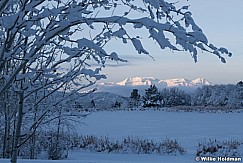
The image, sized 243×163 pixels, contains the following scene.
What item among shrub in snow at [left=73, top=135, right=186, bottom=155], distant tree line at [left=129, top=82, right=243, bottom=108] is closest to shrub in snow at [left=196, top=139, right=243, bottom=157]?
shrub in snow at [left=73, top=135, right=186, bottom=155]

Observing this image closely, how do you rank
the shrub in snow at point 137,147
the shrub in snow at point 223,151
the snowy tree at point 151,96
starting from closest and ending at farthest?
the shrub in snow at point 223,151 < the shrub in snow at point 137,147 < the snowy tree at point 151,96

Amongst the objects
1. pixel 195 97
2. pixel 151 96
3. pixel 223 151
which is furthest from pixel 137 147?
pixel 195 97

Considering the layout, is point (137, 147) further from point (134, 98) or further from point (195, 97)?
point (195, 97)

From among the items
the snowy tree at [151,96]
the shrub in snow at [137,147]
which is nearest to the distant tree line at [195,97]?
the snowy tree at [151,96]

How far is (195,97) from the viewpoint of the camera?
7806 cm

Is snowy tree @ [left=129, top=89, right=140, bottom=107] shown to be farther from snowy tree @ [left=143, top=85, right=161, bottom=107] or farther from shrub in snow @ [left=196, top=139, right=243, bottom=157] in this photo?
shrub in snow @ [left=196, top=139, right=243, bottom=157]

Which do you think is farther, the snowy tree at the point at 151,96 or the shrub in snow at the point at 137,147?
the snowy tree at the point at 151,96

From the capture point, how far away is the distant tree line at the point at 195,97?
6081 centimetres

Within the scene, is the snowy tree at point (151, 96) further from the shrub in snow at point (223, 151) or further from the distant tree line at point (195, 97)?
the shrub in snow at point (223, 151)

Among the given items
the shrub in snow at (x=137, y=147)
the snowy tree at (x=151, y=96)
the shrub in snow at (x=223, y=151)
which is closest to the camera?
the shrub in snow at (x=223, y=151)

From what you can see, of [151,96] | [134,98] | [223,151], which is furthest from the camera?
[134,98]

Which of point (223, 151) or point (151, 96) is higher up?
point (151, 96)

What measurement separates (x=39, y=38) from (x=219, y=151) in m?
9.81

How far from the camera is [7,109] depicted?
32.0 ft
